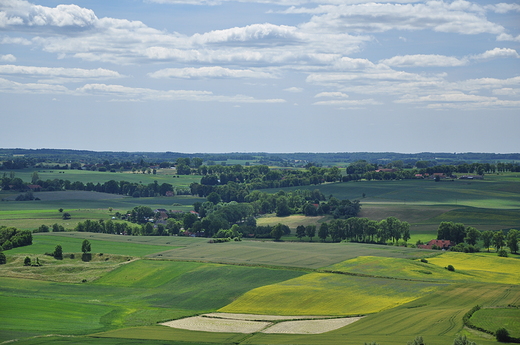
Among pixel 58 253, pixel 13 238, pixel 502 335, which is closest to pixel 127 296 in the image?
pixel 58 253

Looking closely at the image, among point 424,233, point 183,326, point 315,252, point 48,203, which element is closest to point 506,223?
point 424,233

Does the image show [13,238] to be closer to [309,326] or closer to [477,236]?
[309,326]

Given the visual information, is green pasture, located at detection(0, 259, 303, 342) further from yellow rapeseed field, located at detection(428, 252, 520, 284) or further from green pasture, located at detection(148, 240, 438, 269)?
yellow rapeseed field, located at detection(428, 252, 520, 284)

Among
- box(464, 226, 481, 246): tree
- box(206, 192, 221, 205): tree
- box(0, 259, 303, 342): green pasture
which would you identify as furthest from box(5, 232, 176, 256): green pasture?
box(206, 192, 221, 205): tree

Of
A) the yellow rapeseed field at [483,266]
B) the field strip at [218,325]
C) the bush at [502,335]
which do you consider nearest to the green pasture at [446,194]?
the yellow rapeseed field at [483,266]

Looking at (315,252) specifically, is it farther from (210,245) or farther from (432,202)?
(432,202)
